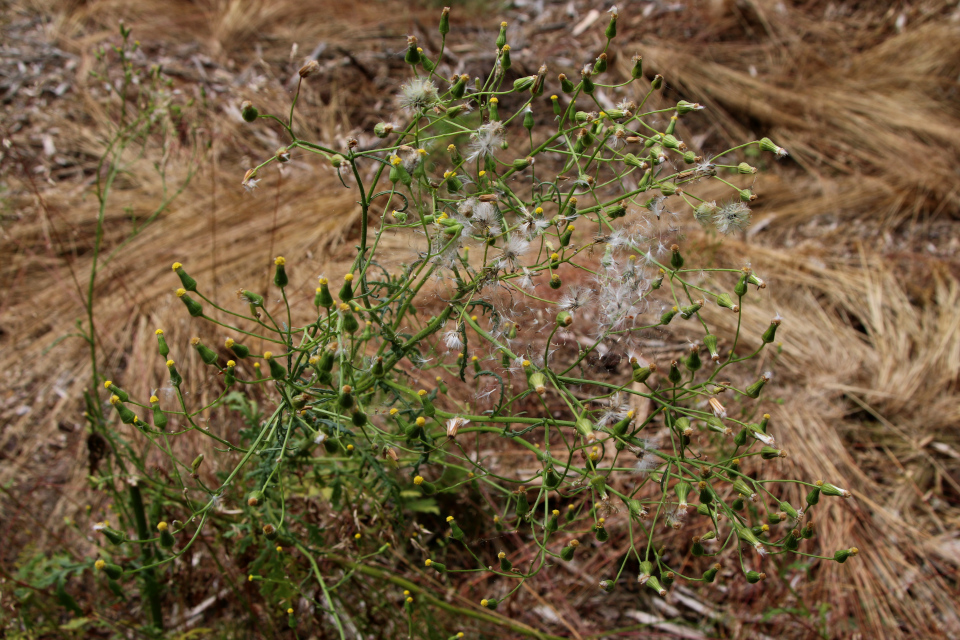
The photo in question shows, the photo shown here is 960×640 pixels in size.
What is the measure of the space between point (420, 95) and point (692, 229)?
2268 mm

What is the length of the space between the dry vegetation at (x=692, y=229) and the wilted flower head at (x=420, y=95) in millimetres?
727

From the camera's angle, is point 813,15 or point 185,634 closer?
point 185,634

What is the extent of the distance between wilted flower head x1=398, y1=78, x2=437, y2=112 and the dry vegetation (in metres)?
0.73

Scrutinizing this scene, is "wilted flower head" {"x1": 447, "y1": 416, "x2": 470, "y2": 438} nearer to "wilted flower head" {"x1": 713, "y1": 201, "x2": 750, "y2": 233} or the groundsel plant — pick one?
the groundsel plant

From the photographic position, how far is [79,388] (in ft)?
7.43

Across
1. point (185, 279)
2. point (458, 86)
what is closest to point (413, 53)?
point (458, 86)

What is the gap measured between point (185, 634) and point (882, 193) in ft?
11.8

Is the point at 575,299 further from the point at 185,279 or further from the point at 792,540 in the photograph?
the point at 185,279

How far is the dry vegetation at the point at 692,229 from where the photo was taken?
1.92 m

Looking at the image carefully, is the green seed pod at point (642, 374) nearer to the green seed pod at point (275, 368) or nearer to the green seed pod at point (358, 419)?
the green seed pod at point (358, 419)

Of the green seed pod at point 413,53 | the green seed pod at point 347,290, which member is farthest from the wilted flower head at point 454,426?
the green seed pod at point 413,53

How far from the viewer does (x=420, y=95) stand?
1.04 m

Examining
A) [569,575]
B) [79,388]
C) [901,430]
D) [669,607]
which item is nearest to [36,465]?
[79,388]

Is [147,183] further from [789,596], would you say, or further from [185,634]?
[789,596]
